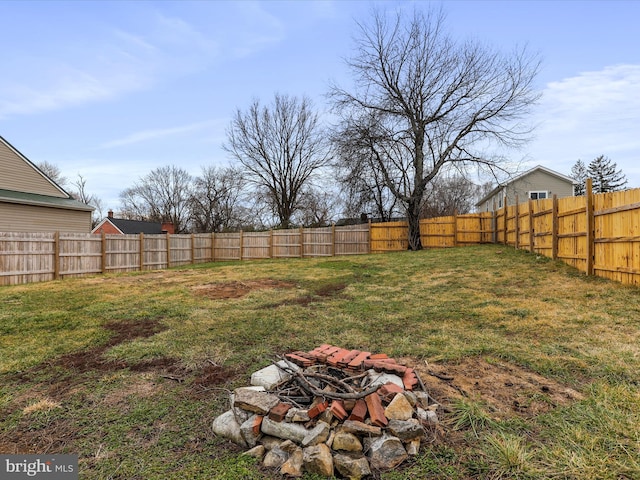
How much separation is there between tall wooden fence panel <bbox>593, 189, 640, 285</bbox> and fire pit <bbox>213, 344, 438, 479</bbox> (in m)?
5.50

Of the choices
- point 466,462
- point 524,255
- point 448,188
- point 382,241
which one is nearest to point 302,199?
point 382,241

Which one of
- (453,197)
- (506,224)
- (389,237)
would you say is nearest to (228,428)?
(506,224)

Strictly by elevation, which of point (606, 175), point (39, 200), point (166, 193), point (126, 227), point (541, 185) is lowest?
point (126, 227)

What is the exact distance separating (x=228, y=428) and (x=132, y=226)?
92.9ft

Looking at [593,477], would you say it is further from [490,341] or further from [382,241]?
[382,241]

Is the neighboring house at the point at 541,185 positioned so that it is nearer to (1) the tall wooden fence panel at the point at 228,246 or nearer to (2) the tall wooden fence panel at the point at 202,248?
(1) the tall wooden fence panel at the point at 228,246

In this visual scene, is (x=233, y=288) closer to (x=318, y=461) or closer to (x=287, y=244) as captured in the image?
(x=318, y=461)

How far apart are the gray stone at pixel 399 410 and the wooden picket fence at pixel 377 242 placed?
5813mm

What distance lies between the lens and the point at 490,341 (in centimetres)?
371

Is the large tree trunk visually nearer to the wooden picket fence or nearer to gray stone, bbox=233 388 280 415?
the wooden picket fence

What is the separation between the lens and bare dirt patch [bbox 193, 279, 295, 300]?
696 cm

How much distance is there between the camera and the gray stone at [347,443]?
6.11 feet

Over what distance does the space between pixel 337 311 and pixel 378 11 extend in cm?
1640

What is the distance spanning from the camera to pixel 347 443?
1.87 metres
